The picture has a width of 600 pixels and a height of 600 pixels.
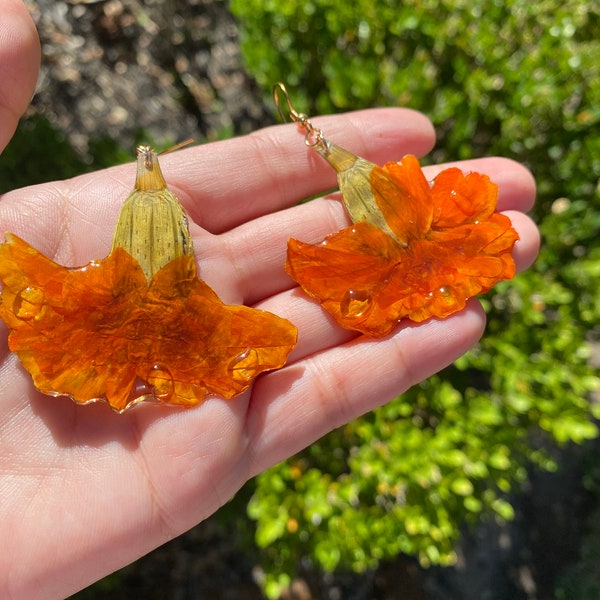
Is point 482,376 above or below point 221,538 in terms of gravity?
above

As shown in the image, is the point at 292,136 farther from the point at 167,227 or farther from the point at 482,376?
the point at 482,376

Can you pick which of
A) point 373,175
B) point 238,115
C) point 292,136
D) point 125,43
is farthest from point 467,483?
point 125,43

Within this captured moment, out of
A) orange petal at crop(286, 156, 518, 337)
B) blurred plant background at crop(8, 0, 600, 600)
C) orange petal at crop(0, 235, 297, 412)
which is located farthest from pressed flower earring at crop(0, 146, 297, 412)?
blurred plant background at crop(8, 0, 600, 600)

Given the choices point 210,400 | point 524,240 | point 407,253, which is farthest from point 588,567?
point 210,400

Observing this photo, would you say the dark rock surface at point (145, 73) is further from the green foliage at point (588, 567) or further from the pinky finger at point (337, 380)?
the green foliage at point (588, 567)

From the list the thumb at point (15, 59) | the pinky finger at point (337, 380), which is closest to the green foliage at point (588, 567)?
the pinky finger at point (337, 380)
